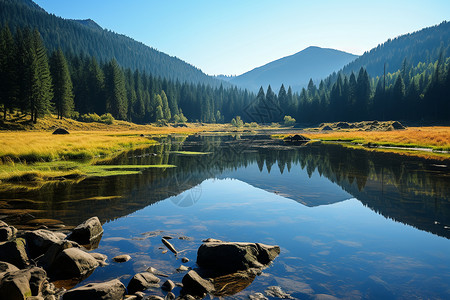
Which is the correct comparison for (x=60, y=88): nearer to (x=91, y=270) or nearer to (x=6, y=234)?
(x=6, y=234)

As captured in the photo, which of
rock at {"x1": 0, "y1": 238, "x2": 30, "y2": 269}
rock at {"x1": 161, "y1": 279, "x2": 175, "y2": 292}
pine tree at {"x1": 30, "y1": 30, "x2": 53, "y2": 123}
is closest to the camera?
rock at {"x1": 161, "y1": 279, "x2": 175, "y2": 292}

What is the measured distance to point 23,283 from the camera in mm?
6508

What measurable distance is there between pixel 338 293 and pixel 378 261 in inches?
109

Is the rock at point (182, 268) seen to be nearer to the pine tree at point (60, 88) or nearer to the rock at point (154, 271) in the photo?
the rock at point (154, 271)

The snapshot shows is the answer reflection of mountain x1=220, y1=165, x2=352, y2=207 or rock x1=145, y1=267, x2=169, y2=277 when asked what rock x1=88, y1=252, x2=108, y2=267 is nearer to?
rock x1=145, y1=267, x2=169, y2=277

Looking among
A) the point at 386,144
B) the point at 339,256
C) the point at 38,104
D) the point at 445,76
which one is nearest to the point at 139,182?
the point at 339,256

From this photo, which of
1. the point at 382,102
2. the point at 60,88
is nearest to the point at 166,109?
the point at 60,88

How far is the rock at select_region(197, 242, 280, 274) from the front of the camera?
8.58 meters

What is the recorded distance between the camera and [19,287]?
6.32 meters

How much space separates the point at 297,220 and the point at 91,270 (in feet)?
29.5

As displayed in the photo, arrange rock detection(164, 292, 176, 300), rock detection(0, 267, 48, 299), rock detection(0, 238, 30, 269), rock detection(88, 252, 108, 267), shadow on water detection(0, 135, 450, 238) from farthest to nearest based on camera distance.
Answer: shadow on water detection(0, 135, 450, 238)
rock detection(88, 252, 108, 267)
rock detection(0, 238, 30, 269)
rock detection(164, 292, 176, 300)
rock detection(0, 267, 48, 299)

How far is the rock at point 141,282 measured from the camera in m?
7.29

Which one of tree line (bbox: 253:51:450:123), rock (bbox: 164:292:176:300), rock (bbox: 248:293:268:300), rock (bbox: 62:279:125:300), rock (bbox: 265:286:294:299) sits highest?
tree line (bbox: 253:51:450:123)

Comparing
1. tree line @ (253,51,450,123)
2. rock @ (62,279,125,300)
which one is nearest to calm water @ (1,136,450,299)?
rock @ (62,279,125,300)
